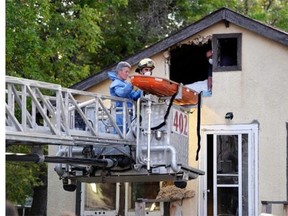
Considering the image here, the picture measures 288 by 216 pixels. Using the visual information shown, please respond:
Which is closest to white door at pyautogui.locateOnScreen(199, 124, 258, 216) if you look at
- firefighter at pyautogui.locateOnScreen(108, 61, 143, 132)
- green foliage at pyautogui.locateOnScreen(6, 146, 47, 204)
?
firefighter at pyautogui.locateOnScreen(108, 61, 143, 132)

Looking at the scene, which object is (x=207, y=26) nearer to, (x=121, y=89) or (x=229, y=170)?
(x=229, y=170)

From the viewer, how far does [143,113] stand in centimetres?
1309

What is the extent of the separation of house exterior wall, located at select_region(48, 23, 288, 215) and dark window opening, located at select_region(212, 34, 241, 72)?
10 cm

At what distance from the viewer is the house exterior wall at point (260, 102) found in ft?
52.7

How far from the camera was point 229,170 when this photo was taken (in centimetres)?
1655

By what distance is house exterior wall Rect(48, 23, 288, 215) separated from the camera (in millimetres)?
16078

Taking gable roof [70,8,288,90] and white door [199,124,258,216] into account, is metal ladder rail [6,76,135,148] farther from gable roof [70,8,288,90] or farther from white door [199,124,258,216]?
gable roof [70,8,288,90]

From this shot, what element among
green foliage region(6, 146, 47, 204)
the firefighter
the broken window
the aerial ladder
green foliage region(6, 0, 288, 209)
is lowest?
green foliage region(6, 146, 47, 204)

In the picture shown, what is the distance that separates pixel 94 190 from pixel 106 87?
2.23 m

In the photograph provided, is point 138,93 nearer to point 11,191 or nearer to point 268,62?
point 268,62

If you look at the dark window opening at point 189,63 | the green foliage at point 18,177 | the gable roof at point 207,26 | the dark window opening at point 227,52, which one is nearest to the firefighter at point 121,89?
the gable roof at point 207,26

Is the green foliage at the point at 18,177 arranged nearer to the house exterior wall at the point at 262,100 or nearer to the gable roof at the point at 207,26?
the gable roof at the point at 207,26

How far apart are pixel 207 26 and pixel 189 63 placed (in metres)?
1.96

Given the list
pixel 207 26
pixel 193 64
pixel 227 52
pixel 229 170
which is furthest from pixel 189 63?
pixel 229 170
